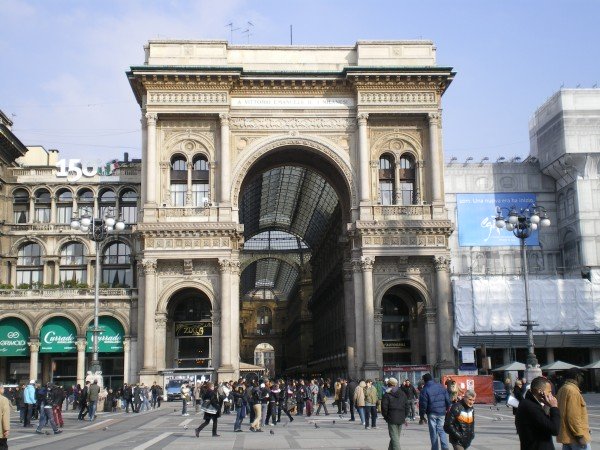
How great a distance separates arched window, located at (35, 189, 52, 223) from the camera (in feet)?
225

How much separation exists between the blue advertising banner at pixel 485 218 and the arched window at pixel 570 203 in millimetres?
3159

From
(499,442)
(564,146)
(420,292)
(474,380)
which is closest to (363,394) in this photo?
(499,442)

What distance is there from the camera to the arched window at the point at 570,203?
69.2 m

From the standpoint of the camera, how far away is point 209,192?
59281 mm

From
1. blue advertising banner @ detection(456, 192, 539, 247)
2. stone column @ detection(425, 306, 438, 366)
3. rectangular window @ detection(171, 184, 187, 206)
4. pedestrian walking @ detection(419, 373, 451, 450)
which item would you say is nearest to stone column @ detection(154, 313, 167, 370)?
rectangular window @ detection(171, 184, 187, 206)

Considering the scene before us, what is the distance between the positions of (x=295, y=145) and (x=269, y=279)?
101997 mm

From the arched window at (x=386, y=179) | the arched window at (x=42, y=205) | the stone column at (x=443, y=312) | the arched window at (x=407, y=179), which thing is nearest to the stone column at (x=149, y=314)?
the arched window at (x=42, y=205)

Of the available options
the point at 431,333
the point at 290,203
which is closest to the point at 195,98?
the point at 431,333

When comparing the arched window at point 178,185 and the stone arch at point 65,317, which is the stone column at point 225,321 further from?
the stone arch at point 65,317

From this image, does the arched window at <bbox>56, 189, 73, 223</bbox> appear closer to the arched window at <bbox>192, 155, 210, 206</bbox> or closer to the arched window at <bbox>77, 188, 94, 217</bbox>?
the arched window at <bbox>77, 188, 94, 217</bbox>

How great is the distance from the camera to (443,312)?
186 ft

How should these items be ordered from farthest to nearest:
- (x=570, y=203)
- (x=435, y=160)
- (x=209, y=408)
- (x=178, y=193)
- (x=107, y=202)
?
(x=570, y=203)
(x=107, y=202)
(x=178, y=193)
(x=435, y=160)
(x=209, y=408)

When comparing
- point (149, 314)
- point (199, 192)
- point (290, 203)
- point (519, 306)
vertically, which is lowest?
point (149, 314)

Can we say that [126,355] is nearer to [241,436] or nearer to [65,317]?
[65,317]
